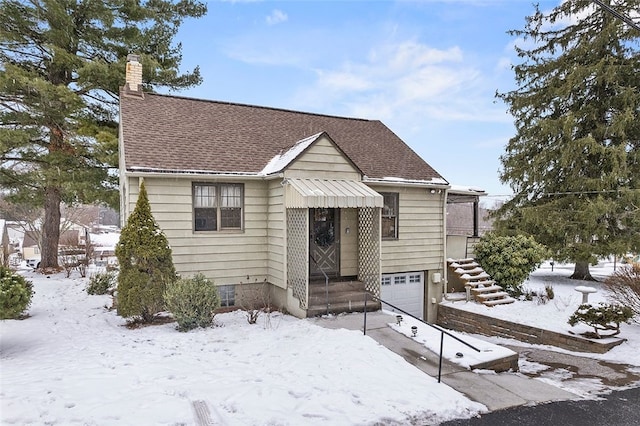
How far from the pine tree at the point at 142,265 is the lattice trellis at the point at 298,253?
9.76 ft

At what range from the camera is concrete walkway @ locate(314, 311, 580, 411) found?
5.67 meters

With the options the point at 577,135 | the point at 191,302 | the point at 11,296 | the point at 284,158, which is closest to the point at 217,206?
the point at 284,158

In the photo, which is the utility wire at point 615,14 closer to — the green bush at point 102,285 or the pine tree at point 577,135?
the pine tree at point 577,135

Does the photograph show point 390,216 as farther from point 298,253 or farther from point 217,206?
point 217,206

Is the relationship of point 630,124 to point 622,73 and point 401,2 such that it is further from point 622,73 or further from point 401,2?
point 401,2

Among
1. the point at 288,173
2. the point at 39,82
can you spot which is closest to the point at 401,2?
the point at 288,173

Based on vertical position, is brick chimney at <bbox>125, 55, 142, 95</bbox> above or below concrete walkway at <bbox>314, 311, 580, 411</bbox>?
above

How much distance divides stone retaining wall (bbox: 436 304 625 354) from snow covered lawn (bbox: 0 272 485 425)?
17.5 ft

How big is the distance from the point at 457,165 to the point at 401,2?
19919 mm

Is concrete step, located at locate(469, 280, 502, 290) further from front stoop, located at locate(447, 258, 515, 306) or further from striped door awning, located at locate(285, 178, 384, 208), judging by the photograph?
striped door awning, located at locate(285, 178, 384, 208)

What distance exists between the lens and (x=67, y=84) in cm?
1627

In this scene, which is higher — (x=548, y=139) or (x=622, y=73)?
(x=622, y=73)

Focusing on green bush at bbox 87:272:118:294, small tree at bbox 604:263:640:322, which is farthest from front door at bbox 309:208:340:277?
small tree at bbox 604:263:640:322

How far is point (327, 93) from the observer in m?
24.2
